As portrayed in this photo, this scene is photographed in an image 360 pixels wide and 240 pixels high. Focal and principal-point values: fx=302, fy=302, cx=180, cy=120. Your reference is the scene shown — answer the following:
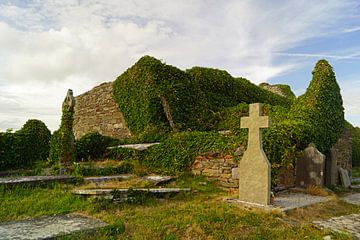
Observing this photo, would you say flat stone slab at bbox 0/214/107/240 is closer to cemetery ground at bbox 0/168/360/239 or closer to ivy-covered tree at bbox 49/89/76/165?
cemetery ground at bbox 0/168/360/239

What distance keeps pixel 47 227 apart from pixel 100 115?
11358 millimetres

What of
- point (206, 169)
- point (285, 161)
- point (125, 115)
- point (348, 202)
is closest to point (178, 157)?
point (206, 169)

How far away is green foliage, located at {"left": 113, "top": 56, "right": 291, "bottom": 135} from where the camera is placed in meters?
12.3

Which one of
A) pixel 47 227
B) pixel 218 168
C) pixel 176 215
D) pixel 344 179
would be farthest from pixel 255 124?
pixel 344 179

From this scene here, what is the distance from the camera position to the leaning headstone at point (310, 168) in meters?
8.28

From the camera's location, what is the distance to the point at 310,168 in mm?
8445

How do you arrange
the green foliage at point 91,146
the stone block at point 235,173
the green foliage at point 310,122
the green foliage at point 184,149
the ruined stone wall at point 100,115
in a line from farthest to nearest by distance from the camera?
1. the ruined stone wall at point 100,115
2. the green foliage at point 91,146
3. the green foliage at point 184,149
4. the green foliage at point 310,122
5. the stone block at point 235,173

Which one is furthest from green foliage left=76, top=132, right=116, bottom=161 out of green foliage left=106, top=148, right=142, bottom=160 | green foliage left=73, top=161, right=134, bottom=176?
green foliage left=73, top=161, right=134, bottom=176

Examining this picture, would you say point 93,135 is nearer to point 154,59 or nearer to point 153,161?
point 153,161

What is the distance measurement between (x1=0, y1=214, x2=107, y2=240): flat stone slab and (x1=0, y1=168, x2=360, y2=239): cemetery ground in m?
0.18

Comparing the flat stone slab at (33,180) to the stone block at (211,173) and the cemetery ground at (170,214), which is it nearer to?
the cemetery ground at (170,214)

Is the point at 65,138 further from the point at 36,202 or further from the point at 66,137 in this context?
the point at 36,202

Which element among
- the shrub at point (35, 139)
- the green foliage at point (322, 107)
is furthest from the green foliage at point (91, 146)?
the green foliage at point (322, 107)

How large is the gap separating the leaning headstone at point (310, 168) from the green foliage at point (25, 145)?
8691 mm
